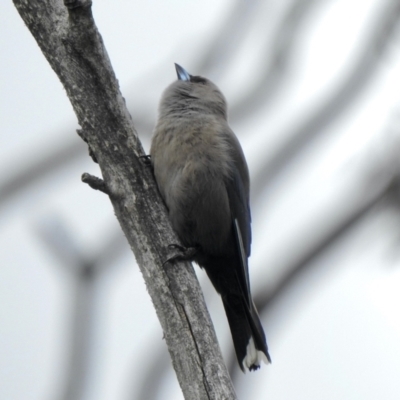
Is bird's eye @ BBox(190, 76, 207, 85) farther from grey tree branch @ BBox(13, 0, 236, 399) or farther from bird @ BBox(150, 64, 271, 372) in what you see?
grey tree branch @ BBox(13, 0, 236, 399)

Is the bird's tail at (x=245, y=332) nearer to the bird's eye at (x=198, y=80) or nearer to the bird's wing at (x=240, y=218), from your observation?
the bird's wing at (x=240, y=218)

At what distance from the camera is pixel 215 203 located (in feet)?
14.0

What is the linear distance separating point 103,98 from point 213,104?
1.58 metres

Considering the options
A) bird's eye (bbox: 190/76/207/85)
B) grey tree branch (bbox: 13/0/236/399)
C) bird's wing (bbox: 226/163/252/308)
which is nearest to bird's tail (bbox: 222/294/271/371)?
bird's wing (bbox: 226/163/252/308)

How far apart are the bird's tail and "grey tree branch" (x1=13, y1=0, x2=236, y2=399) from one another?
2.99 feet

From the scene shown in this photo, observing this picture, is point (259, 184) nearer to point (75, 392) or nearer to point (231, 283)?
point (75, 392)

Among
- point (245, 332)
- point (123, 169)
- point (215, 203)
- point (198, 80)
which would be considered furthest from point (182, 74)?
→ point (245, 332)

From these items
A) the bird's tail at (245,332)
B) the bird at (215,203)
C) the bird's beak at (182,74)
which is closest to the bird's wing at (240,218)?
the bird at (215,203)

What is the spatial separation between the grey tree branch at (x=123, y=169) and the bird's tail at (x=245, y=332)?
2.99ft

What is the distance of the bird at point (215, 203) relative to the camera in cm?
400

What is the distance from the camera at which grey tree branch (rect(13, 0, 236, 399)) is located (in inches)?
119

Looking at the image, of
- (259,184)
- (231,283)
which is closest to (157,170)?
(231,283)

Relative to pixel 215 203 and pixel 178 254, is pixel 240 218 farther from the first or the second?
pixel 178 254

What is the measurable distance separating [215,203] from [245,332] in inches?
34.0
